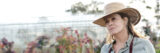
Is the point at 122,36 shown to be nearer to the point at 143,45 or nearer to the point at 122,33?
the point at 122,33

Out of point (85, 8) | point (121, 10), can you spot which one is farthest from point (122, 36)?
point (85, 8)

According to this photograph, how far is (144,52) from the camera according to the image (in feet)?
6.88

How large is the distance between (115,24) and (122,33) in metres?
0.10

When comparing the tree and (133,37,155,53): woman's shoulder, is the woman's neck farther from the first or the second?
the tree

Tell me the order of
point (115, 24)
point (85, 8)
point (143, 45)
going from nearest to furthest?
point (143, 45) < point (115, 24) < point (85, 8)

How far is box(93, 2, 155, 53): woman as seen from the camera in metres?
2.13

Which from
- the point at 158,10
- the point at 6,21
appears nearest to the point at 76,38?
the point at 6,21

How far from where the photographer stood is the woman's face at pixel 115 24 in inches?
87.8

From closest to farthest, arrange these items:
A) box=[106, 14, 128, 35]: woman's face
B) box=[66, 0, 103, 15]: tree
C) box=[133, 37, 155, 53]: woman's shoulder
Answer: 1. box=[133, 37, 155, 53]: woman's shoulder
2. box=[106, 14, 128, 35]: woman's face
3. box=[66, 0, 103, 15]: tree

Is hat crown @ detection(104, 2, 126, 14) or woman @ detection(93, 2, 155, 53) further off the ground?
hat crown @ detection(104, 2, 126, 14)

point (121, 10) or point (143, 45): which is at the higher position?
point (121, 10)

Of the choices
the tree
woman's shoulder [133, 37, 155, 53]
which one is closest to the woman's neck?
woman's shoulder [133, 37, 155, 53]

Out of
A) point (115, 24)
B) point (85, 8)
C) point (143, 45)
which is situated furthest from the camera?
point (85, 8)

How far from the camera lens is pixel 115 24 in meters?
2.23
